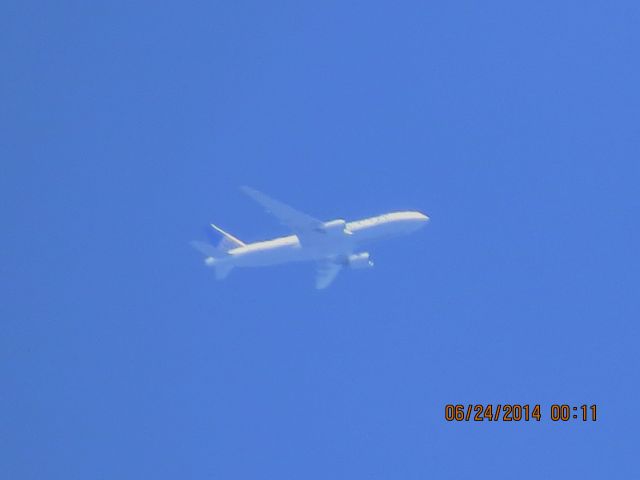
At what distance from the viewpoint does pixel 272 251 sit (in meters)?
61.5

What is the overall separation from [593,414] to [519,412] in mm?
2926

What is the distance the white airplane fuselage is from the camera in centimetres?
6156

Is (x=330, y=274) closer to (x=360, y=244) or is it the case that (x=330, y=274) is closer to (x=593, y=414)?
(x=360, y=244)

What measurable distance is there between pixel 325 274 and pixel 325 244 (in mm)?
4292

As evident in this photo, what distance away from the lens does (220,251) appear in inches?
2505

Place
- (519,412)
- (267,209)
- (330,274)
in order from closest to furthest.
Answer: (519,412) → (267,209) → (330,274)

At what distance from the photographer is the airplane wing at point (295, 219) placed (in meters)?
60.6

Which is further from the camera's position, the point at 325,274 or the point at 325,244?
the point at 325,274

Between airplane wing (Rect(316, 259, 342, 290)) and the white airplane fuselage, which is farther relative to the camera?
airplane wing (Rect(316, 259, 342, 290))

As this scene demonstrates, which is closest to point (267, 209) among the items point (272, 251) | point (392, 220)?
point (272, 251)

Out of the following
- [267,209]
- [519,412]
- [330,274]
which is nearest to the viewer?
[519,412]

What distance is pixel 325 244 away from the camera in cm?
6181

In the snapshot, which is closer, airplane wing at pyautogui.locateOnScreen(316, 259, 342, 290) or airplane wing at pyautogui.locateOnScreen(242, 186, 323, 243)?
airplane wing at pyautogui.locateOnScreen(242, 186, 323, 243)

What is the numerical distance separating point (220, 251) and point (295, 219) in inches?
178
